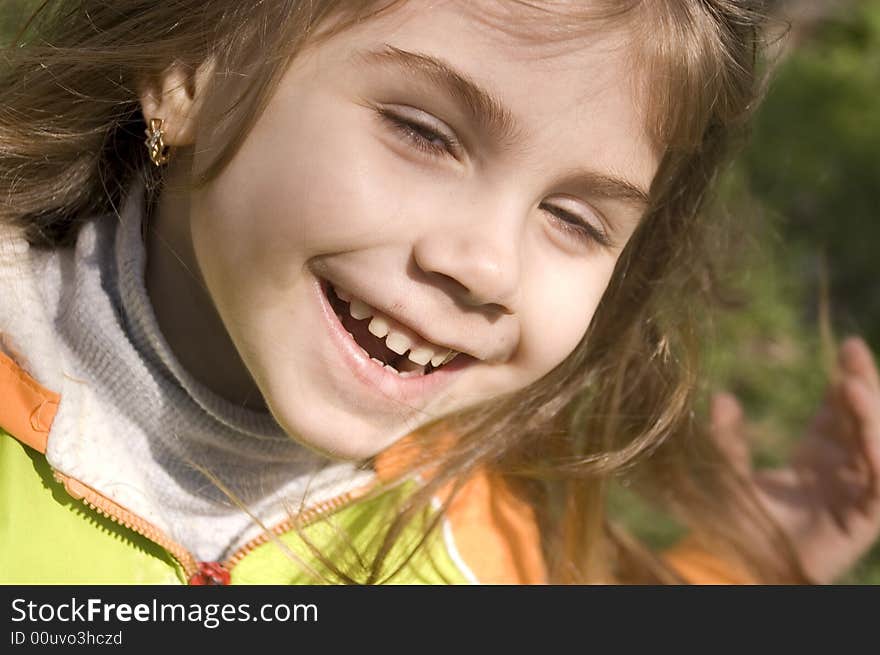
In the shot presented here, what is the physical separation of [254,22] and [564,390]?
789mm

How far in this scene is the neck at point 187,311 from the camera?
1.61 metres

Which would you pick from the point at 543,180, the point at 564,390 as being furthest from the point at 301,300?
the point at 564,390

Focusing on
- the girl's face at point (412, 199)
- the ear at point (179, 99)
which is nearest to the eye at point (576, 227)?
the girl's face at point (412, 199)

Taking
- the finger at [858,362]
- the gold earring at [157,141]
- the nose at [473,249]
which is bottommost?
the nose at [473,249]

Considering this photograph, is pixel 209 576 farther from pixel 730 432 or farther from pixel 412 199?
pixel 730 432

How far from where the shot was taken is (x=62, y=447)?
1.47 m

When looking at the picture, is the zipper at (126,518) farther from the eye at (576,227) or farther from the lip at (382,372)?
the eye at (576,227)

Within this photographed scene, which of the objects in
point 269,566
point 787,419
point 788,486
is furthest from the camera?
point 787,419

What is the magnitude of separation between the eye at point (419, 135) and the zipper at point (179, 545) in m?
0.61

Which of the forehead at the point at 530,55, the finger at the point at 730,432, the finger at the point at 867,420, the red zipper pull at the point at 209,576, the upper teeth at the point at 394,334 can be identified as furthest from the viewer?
the finger at the point at 730,432

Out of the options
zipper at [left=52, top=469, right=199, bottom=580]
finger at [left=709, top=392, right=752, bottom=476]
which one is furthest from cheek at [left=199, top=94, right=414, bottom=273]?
finger at [left=709, top=392, right=752, bottom=476]

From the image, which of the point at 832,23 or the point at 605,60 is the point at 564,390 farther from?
the point at 832,23

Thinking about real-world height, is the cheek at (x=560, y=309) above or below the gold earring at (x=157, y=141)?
below

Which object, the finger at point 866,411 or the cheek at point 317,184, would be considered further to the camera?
the finger at point 866,411
